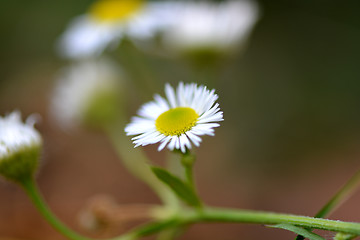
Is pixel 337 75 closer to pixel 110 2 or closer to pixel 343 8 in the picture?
pixel 343 8

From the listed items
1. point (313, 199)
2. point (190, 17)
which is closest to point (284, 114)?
point (313, 199)

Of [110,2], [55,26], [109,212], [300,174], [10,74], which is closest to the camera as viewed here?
[109,212]

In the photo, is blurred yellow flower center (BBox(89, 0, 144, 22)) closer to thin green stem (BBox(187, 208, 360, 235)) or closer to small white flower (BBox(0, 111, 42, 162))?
small white flower (BBox(0, 111, 42, 162))

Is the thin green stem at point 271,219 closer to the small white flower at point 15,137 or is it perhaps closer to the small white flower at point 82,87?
the small white flower at point 15,137

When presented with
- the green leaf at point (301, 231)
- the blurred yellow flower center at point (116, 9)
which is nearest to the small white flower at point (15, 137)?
the green leaf at point (301, 231)

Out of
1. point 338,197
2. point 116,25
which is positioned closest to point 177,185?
point 338,197

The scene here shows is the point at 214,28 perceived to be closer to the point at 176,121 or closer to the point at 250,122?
the point at 176,121
